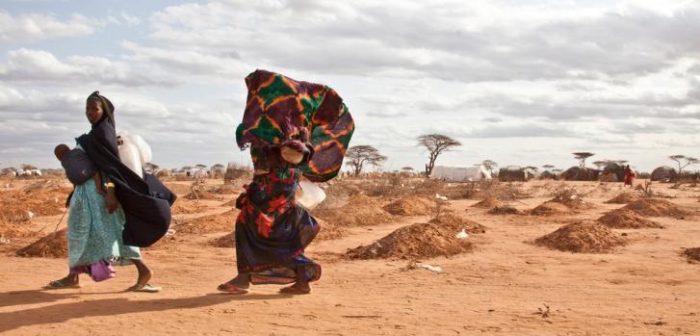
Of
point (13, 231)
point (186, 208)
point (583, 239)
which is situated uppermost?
point (583, 239)

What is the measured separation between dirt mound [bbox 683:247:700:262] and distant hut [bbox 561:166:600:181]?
33028 mm

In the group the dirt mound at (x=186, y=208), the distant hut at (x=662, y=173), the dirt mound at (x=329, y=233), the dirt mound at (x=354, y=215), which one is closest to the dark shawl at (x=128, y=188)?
Answer: the dirt mound at (x=329, y=233)

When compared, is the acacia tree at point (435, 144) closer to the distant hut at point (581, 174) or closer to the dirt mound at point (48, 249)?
the distant hut at point (581, 174)

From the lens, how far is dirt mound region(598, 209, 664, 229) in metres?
12.7

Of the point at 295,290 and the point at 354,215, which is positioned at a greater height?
the point at 354,215

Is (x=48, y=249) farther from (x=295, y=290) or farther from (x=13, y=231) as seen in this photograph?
(x=295, y=290)

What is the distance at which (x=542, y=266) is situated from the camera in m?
8.48

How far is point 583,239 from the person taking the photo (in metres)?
10.1

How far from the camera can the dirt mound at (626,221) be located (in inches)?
501

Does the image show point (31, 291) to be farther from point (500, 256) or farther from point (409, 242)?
point (500, 256)

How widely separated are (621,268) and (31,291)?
6.36 m

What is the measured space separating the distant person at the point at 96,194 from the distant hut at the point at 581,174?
38794mm

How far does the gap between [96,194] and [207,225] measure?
6329 mm

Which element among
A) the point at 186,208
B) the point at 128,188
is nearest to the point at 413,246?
the point at 128,188
